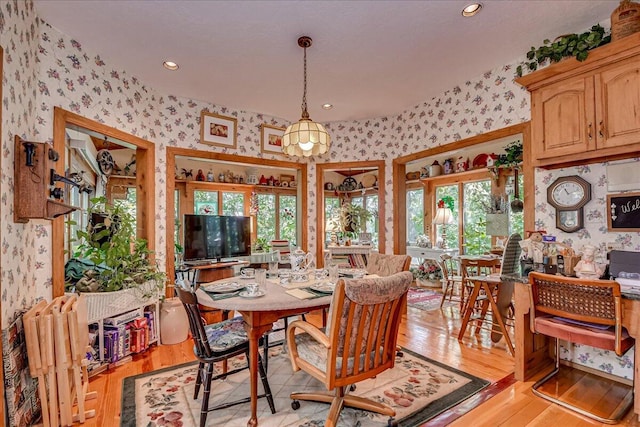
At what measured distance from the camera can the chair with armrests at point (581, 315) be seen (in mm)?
1880

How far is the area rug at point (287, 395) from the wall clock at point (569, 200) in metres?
1.45

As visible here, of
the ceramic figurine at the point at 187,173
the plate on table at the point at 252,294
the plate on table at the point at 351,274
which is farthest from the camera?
the ceramic figurine at the point at 187,173

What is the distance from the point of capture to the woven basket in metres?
2.63

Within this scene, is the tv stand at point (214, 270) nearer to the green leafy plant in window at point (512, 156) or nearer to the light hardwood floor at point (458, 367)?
the light hardwood floor at point (458, 367)

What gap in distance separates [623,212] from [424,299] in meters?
3.22

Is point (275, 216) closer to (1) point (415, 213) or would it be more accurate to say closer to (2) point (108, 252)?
(1) point (415, 213)

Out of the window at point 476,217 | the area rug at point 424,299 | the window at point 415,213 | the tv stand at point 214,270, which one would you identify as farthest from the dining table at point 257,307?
the window at point 415,213

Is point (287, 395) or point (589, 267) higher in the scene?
point (589, 267)

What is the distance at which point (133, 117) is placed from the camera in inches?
129

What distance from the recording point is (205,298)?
1.95 m

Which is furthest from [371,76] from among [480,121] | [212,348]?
[212,348]

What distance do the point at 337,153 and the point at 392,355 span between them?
3228 mm

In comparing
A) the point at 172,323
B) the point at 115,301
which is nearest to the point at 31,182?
the point at 115,301

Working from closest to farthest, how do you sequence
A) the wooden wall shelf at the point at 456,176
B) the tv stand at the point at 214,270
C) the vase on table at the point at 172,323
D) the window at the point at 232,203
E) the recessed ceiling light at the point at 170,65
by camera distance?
the recessed ceiling light at the point at 170,65, the vase on table at the point at 172,323, the tv stand at the point at 214,270, the wooden wall shelf at the point at 456,176, the window at the point at 232,203
